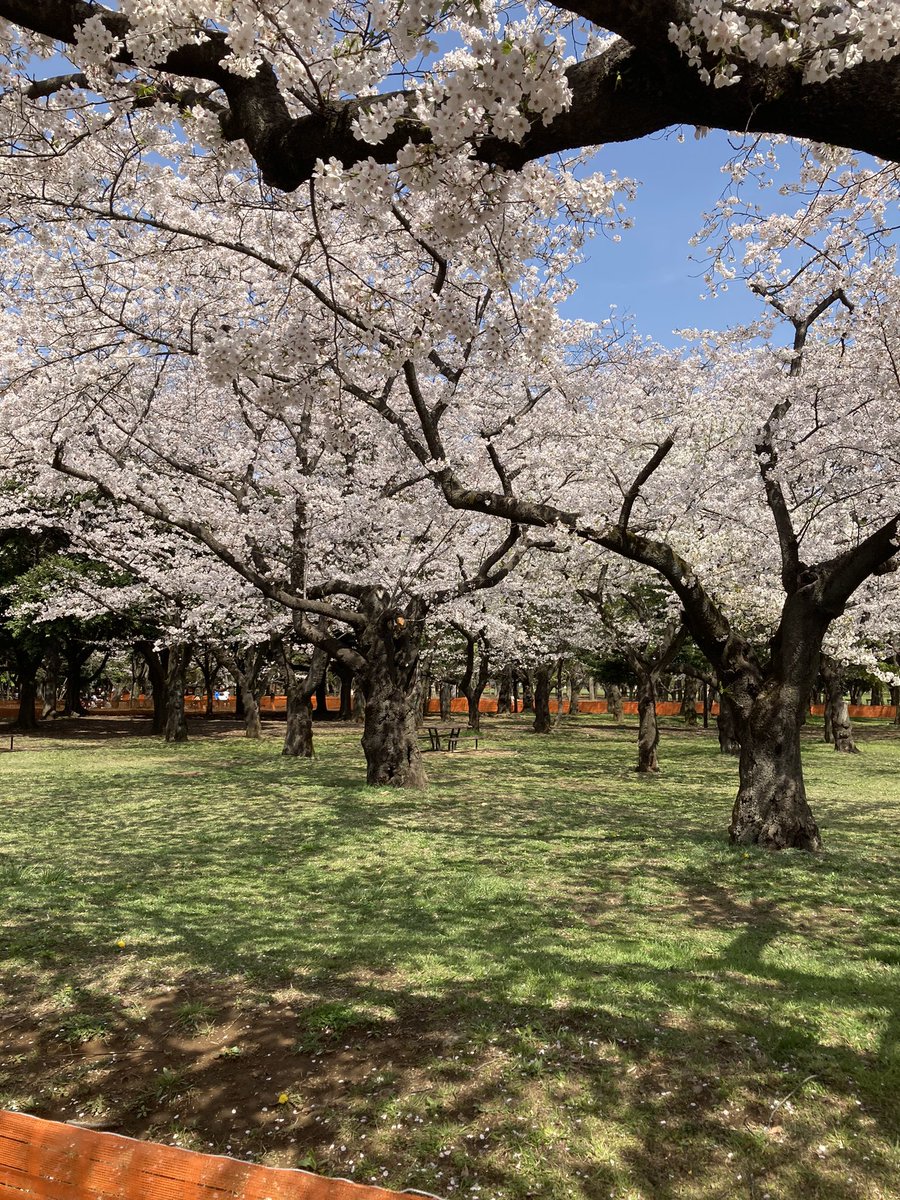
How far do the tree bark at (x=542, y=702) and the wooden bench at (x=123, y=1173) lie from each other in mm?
35600

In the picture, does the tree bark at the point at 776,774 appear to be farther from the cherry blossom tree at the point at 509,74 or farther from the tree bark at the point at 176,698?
the tree bark at the point at 176,698

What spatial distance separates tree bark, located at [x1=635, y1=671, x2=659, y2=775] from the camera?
67.2 ft

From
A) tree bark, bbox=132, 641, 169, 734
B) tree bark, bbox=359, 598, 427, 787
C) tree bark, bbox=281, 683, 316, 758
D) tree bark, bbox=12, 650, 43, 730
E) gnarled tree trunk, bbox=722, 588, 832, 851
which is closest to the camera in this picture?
gnarled tree trunk, bbox=722, 588, 832, 851

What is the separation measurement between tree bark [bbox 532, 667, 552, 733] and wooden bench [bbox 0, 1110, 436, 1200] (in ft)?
117

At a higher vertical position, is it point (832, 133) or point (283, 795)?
point (832, 133)

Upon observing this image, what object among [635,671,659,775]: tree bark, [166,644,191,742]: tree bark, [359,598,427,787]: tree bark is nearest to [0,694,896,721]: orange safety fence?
[166,644,191,742]: tree bark

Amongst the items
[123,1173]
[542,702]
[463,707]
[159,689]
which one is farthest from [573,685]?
[123,1173]

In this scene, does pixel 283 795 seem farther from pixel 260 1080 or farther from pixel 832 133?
pixel 832 133

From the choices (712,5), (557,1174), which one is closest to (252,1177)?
(557,1174)

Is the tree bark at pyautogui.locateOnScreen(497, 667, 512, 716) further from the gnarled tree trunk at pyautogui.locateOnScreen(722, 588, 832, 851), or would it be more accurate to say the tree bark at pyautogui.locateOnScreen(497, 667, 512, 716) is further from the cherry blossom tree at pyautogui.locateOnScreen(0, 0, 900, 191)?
the cherry blossom tree at pyautogui.locateOnScreen(0, 0, 900, 191)

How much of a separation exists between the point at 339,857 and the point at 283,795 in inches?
227

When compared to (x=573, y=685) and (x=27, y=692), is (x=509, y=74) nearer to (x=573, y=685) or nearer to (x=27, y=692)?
(x=27, y=692)

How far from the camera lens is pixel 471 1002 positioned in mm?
5055

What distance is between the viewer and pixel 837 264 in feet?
32.7
